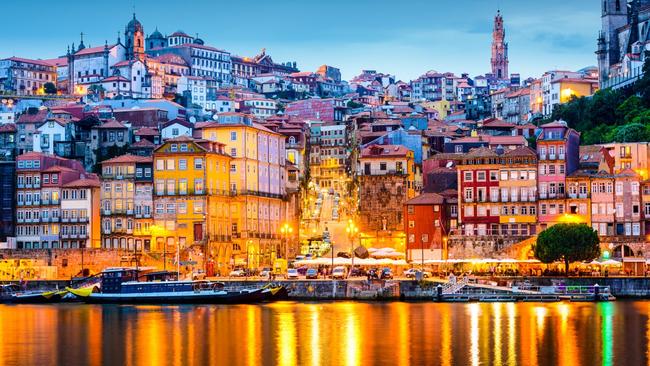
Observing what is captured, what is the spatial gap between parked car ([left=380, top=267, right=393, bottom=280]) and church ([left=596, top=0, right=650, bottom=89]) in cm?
5947

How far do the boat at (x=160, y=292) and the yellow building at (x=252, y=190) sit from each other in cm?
1458

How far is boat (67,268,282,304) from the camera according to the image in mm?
82188

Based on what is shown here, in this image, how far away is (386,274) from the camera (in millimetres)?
88250

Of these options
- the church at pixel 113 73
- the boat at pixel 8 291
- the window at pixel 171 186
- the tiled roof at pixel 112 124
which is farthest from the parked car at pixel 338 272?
the church at pixel 113 73

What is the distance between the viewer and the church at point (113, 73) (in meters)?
176

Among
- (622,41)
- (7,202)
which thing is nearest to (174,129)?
(7,202)

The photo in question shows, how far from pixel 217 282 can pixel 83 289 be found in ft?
30.5

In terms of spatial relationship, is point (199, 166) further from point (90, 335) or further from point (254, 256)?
point (90, 335)

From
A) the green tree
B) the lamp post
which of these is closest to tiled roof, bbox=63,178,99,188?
the lamp post

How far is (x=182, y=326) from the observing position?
6688cm

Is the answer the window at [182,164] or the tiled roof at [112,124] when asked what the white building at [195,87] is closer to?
the tiled roof at [112,124]

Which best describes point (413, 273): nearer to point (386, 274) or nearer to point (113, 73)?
point (386, 274)

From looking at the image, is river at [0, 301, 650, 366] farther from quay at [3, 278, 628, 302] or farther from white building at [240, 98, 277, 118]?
white building at [240, 98, 277, 118]

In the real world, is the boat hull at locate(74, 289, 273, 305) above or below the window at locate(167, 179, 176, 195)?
below
